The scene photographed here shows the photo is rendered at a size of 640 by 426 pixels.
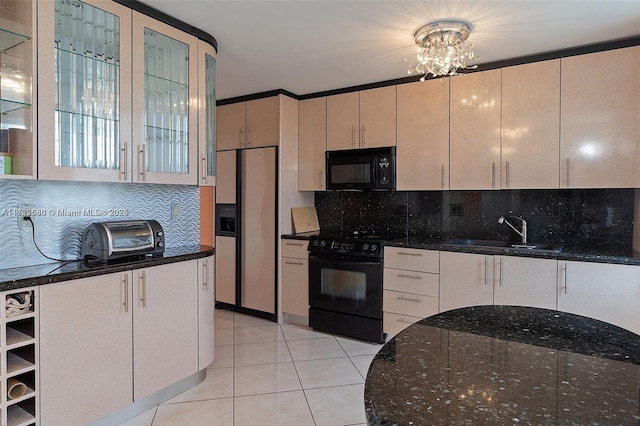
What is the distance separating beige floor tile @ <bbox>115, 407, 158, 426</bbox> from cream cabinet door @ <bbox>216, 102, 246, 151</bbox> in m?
2.73

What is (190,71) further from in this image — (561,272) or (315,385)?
(561,272)

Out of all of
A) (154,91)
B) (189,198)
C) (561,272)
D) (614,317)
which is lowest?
(614,317)

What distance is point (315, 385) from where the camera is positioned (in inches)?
105

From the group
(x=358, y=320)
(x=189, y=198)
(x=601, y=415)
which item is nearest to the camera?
(x=601, y=415)

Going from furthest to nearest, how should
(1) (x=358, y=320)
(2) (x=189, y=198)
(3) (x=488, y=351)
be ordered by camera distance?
(1) (x=358, y=320), (2) (x=189, y=198), (3) (x=488, y=351)

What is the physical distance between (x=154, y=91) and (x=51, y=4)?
66cm

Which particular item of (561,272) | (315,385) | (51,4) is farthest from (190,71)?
(561,272)

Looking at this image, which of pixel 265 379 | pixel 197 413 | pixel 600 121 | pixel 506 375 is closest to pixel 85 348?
pixel 197 413

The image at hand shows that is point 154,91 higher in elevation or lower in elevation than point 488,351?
higher

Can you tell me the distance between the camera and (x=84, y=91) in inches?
83.8

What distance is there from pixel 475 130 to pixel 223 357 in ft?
9.22

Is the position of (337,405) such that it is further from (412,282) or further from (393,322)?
(412,282)

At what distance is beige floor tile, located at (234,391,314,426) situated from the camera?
7.29 feet

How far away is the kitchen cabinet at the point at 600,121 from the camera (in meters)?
2.70
